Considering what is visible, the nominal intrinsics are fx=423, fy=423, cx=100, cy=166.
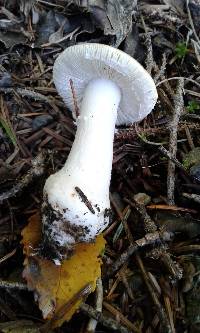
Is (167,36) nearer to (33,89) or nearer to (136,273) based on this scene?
(33,89)

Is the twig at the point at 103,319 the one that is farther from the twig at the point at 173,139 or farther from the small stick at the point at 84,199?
the twig at the point at 173,139

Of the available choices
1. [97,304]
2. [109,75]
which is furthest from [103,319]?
[109,75]

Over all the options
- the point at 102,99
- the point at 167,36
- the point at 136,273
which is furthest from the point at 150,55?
the point at 136,273

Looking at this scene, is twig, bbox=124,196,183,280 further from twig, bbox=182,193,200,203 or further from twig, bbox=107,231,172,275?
twig, bbox=182,193,200,203

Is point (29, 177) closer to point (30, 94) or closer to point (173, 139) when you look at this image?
point (30, 94)

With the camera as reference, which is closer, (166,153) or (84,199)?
(84,199)

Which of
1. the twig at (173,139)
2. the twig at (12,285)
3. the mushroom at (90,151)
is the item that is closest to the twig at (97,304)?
the mushroom at (90,151)
